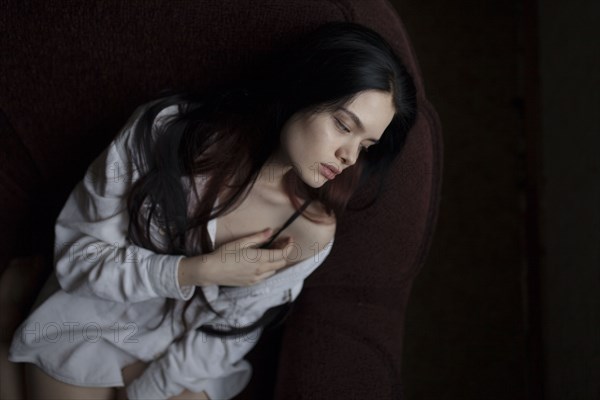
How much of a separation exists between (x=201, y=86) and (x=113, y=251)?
9.9 inches

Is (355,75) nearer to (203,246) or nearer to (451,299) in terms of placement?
(203,246)

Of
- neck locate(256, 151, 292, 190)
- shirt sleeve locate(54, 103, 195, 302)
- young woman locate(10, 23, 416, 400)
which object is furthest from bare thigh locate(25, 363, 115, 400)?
neck locate(256, 151, 292, 190)

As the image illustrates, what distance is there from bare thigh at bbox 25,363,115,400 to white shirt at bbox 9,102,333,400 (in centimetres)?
2

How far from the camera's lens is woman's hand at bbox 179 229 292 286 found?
2.27ft

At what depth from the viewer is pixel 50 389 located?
0.78 meters

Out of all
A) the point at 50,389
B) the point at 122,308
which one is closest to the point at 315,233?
the point at 122,308

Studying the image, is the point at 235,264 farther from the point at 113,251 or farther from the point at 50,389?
the point at 50,389

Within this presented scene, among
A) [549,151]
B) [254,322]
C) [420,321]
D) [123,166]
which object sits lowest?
[420,321]

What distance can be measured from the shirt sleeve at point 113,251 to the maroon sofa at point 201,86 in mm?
96

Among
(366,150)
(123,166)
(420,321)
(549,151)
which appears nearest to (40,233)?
(123,166)

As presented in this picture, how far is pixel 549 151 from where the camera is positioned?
4.19 feet

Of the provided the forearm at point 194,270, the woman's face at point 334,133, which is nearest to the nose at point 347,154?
the woman's face at point 334,133

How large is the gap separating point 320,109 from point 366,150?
0.15m

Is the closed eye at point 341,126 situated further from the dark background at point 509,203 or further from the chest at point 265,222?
the dark background at point 509,203
